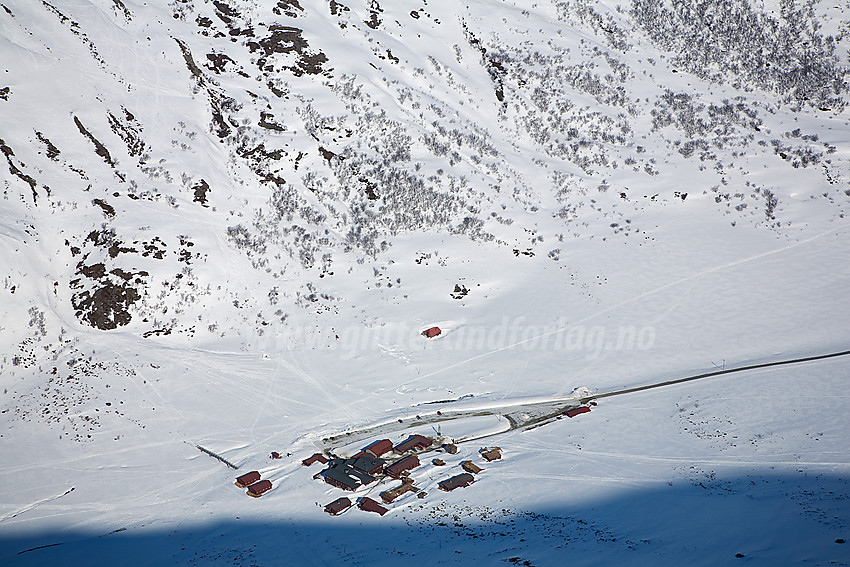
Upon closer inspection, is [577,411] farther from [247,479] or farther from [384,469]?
[247,479]

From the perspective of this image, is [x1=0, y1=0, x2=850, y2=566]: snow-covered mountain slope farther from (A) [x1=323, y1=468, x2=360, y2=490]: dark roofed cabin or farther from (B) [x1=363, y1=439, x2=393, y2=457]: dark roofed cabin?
(B) [x1=363, y1=439, x2=393, y2=457]: dark roofed cabin

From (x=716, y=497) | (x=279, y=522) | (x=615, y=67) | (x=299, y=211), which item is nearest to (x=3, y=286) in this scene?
(x=299, y=211)

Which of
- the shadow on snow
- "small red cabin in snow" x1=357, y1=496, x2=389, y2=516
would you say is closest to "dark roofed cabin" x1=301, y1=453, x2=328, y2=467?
the shadow on snow

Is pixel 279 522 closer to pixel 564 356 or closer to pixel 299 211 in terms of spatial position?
pixel 564 356

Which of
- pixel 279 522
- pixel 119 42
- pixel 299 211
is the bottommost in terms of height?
pixel 279 522

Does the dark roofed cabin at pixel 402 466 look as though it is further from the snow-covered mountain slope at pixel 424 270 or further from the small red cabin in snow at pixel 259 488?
the small red cabin in snow at pixel 259 488

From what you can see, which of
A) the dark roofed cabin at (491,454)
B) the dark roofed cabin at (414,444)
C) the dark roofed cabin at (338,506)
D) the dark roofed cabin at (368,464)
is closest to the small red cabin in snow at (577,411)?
the dark roofed cabin at (491,454)
